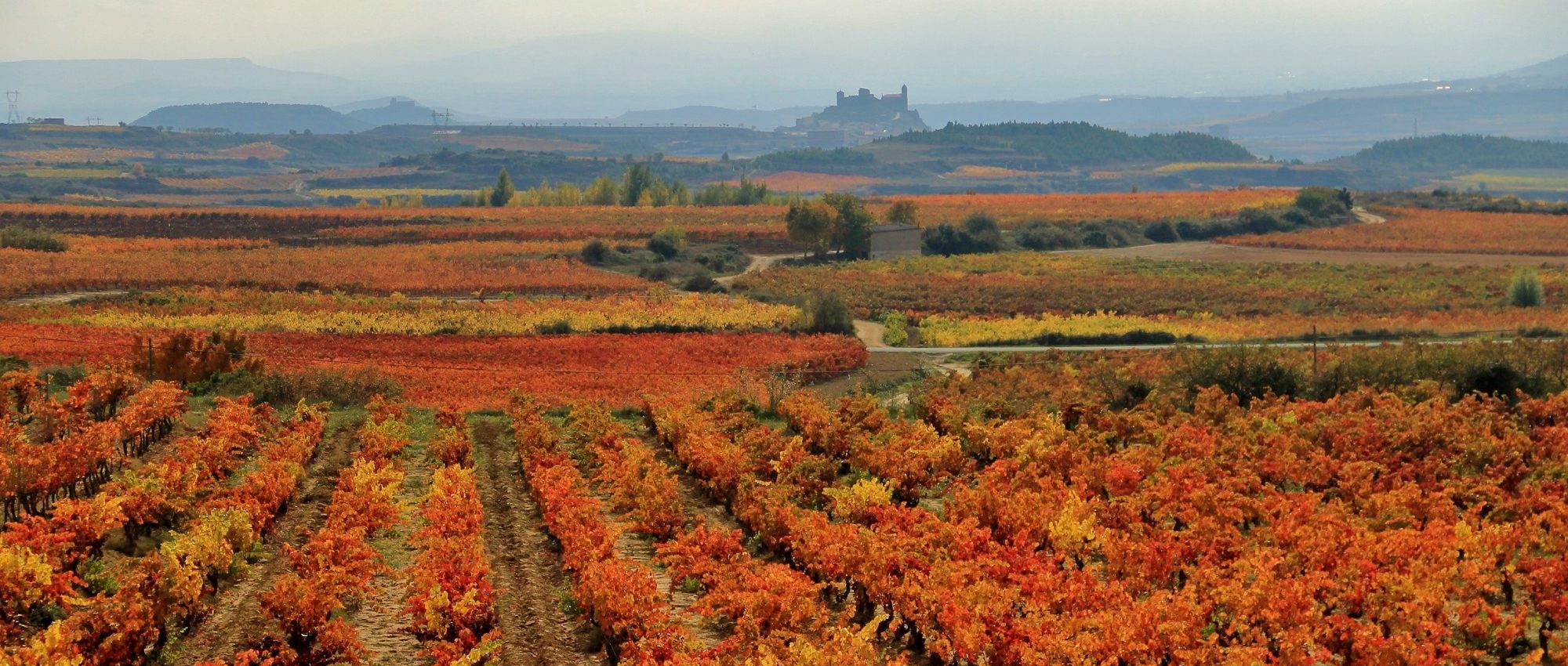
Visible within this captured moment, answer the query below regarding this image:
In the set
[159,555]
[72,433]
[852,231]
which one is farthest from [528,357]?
[852,231]

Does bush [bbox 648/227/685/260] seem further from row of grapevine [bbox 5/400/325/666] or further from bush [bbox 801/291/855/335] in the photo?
row of grapevine [bbox 5/400/325/666]

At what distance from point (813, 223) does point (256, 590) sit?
77443 mm

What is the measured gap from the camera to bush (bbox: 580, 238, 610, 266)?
287ft

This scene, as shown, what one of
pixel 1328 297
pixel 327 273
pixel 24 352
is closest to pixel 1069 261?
pixel 1328 297

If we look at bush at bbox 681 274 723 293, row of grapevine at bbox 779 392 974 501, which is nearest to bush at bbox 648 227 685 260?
bush at bbox 681 274 723 293

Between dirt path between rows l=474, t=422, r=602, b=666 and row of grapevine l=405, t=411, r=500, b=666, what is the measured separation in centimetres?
32

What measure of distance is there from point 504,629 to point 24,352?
3048cm

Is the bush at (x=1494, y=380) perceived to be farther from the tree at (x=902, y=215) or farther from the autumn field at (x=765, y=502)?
the tree at (x=902, y=215)

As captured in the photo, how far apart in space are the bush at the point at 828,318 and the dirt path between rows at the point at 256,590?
3132 cm

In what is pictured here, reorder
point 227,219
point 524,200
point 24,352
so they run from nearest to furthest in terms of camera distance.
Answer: point 24,352 < point 227,219 < point 524,200

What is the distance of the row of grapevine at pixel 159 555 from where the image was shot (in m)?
15.0

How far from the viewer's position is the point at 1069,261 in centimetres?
8831

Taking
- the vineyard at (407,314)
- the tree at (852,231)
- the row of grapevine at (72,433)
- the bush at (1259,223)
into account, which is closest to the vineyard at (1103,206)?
the bush at (1259,223)

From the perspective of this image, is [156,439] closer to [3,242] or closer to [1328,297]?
[1328,297]
